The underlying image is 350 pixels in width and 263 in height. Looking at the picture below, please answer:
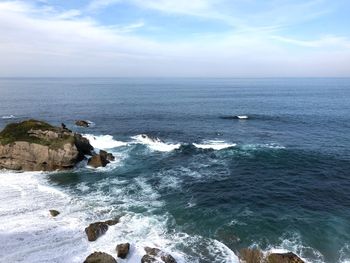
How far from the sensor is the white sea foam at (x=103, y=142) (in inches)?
2857

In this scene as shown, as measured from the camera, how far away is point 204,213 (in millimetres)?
41125

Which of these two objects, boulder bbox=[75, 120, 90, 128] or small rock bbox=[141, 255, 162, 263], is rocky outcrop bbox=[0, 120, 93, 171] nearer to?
boulder bbox=[75, 120, 90, 128]

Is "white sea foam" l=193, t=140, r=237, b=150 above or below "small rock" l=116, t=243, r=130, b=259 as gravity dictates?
above

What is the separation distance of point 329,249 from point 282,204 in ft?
32.9

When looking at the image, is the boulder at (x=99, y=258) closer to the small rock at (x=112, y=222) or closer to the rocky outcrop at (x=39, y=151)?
the small rock at (x=112, y=222)

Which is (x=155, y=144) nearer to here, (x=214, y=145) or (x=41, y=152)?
(x=214, y=145)

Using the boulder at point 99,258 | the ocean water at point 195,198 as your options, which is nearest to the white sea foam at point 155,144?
the ocean water at point 195,198

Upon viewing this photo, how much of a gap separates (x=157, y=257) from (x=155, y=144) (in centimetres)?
4270

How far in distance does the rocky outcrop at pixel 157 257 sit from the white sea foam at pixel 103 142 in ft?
138

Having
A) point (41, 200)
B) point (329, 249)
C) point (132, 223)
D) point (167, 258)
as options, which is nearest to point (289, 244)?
point (329, 249)

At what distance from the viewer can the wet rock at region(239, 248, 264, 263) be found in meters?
31.6

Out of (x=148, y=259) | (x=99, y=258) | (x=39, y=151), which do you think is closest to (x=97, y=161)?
(x=39, y=151)

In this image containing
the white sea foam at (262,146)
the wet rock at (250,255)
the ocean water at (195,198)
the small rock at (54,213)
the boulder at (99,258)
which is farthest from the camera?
the white sea foam at (262,146)

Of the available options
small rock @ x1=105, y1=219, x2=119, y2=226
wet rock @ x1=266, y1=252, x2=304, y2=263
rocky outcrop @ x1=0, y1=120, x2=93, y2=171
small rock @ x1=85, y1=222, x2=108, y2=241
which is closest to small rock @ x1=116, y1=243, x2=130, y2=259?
small rock @ x1=85, y1=222, x2=108, y2=241
